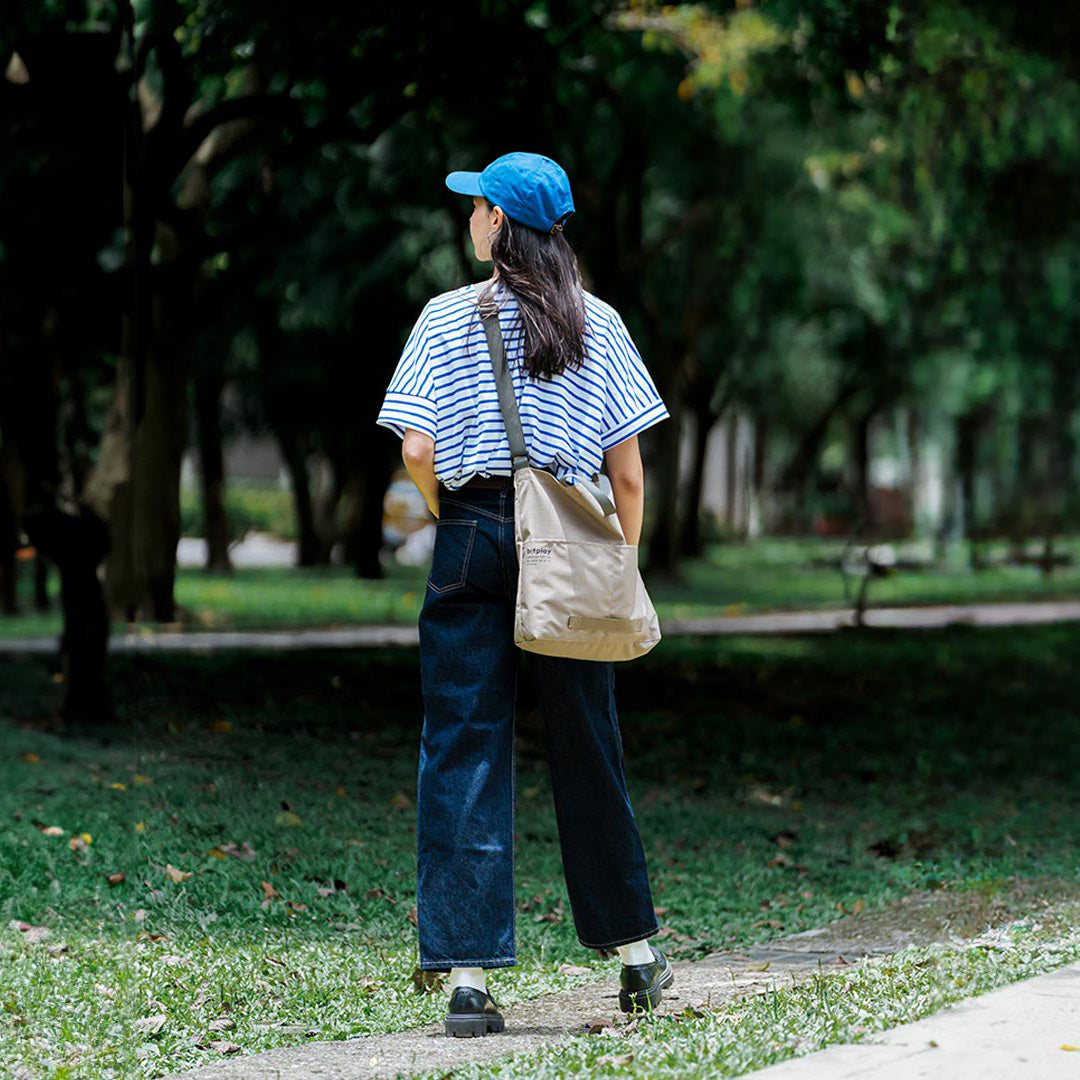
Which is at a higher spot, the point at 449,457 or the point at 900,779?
the point at 449,457

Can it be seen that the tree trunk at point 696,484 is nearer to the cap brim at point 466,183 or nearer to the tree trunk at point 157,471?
the tree trunk at point 157,471

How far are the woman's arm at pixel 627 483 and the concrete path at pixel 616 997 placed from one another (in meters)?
1.24

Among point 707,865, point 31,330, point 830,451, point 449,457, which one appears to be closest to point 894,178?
point 31,330

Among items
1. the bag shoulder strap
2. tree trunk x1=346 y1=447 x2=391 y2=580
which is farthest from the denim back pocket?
tree trunk x1=346 y1=447 x2=391 y2=580

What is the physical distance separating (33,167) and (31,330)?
1349 mm

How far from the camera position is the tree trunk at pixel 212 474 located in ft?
85.2

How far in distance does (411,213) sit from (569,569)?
15.8 meters

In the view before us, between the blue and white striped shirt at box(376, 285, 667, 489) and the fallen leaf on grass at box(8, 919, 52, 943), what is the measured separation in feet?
7.64

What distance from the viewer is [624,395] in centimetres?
438

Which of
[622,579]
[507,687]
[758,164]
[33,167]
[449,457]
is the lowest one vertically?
A: [507,687]

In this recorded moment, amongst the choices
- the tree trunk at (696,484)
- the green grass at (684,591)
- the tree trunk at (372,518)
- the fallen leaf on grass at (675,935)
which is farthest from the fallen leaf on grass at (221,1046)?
the tree trunk at (696,484)

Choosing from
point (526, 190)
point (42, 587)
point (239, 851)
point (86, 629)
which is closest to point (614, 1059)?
point (526, 190)

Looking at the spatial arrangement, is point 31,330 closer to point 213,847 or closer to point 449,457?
point 213,847

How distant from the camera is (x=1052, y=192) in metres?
15.1
